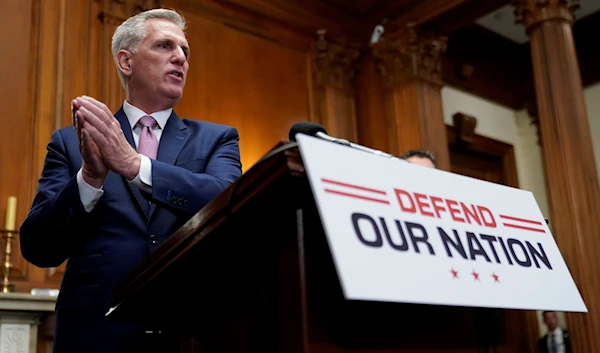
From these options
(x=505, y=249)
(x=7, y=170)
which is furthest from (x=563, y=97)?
(x=505, y=249)

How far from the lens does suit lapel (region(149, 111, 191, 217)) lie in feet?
5.01

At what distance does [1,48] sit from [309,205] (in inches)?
136

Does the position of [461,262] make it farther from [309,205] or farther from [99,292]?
[99,292]

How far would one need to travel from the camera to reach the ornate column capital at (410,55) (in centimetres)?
562

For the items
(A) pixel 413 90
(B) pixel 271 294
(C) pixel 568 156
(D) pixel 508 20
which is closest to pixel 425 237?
(B) pixel 271 294

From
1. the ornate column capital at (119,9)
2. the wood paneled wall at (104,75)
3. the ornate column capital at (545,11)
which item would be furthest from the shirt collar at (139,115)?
the ornate column capital at (545,11)

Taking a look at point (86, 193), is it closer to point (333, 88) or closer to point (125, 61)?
point (125, 61)

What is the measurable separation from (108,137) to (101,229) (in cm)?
24

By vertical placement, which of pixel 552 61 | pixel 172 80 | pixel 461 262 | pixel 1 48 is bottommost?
pixel 461 262

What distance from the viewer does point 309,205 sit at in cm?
93

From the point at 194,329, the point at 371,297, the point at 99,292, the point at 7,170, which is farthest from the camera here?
the point at 7,170

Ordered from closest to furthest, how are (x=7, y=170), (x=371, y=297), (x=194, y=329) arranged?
1. (x=371, y=297)
2. (x=194, y=329)
3. (x=7, y=170)

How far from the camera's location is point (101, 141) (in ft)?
4.09

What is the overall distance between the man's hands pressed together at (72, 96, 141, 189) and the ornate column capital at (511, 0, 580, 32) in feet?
14.5
